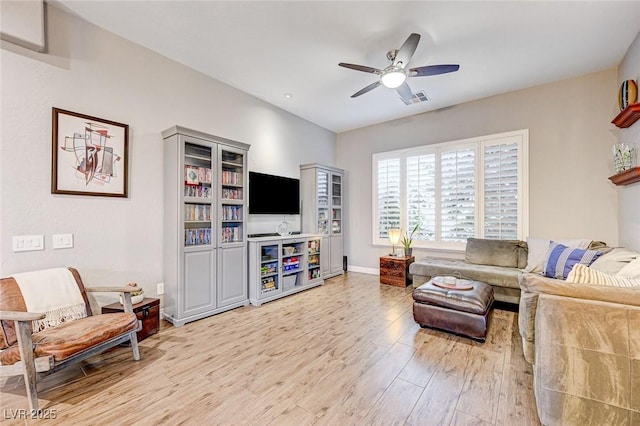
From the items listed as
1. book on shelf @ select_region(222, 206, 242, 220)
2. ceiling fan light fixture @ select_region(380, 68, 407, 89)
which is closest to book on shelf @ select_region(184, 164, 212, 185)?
book on shelf @ select_region(222, 206, 242, 220)

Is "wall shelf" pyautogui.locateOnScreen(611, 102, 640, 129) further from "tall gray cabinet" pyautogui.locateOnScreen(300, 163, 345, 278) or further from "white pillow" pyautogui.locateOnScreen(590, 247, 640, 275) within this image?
"tall gray cabinet" pyautogui.locateOnScreen(300, 163, 345, 278)

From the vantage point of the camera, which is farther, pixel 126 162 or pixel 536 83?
pixel 536 83

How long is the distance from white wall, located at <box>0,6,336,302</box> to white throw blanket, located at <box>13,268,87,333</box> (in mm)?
267

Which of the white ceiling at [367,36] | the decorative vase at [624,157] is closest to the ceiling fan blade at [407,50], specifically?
the white ceiling at [367,36]

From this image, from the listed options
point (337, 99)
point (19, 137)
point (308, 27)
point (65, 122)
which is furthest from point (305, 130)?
point (19, 137)

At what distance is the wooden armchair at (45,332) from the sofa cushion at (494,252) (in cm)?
445

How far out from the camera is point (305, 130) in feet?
18.2

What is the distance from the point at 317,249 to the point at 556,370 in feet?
12.3

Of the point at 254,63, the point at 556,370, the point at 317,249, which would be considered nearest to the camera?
the point at 556,370

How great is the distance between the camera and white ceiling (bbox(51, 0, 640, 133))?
2.57 metres

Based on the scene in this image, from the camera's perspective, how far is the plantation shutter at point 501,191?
169 inches

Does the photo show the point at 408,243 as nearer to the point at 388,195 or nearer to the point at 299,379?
the point at 388,195

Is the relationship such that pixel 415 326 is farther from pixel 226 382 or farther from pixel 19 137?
pixel 19 137

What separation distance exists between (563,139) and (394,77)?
293 cm
